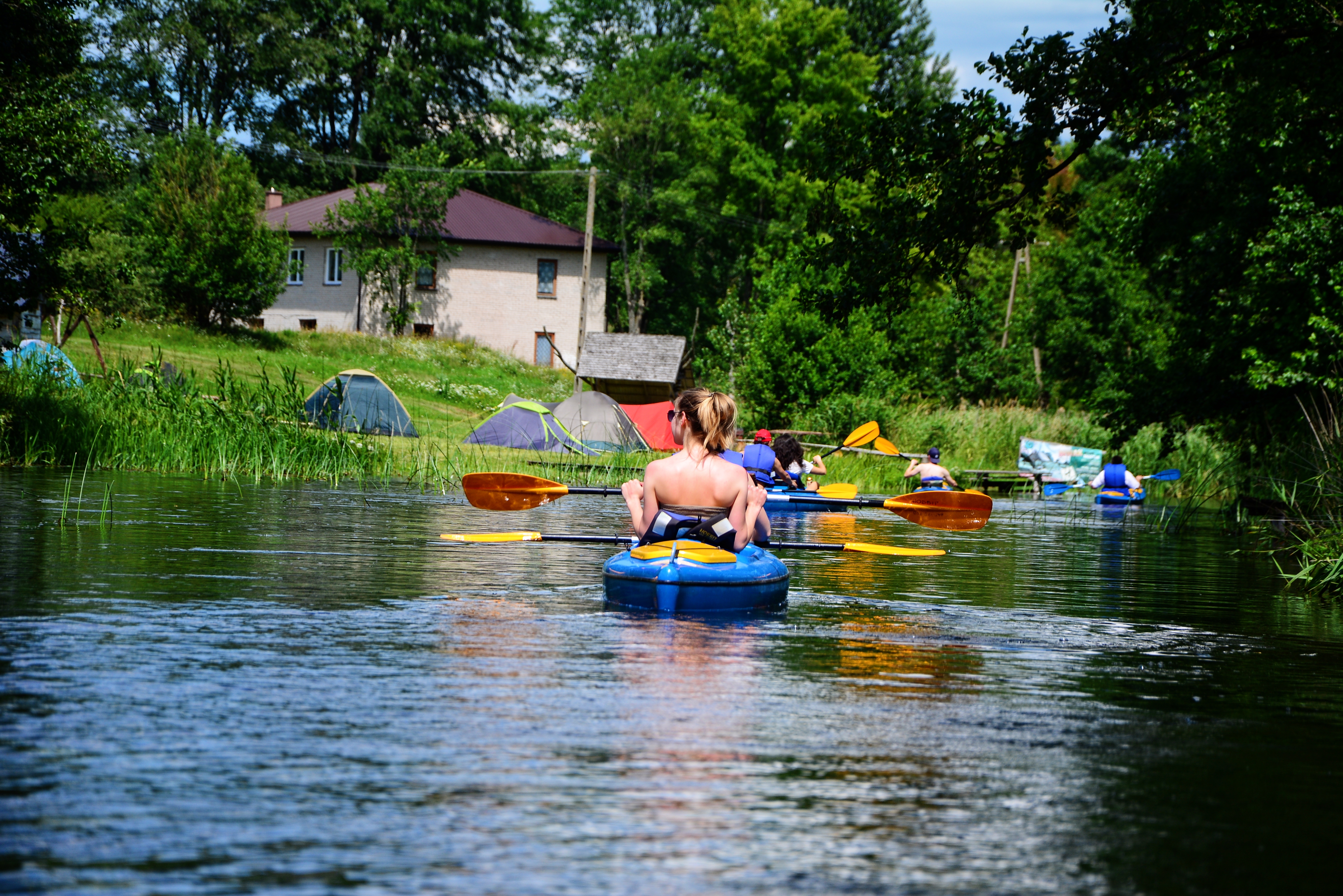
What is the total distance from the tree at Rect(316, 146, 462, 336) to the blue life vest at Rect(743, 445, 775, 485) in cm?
3852

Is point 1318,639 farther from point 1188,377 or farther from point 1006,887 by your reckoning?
point 1188,377

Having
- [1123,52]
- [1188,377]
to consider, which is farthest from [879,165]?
[1188,377]

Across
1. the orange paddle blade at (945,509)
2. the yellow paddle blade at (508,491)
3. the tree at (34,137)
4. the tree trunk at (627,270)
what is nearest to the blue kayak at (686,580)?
the yellow paddle blade at (508,491)

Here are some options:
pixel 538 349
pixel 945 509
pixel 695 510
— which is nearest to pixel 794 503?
pixel 945 509

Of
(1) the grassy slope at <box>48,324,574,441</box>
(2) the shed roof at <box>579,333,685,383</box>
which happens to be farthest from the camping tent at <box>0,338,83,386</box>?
(2) the shed roof at <box>579,333,685,383</box>

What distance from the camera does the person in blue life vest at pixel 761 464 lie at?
16.6 m

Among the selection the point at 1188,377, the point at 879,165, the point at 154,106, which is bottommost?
the point at 1188,377

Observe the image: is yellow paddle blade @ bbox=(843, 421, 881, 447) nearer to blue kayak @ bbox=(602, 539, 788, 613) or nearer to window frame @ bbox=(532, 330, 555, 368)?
blue kayak @ bbox=(602, 539, 788, 613)

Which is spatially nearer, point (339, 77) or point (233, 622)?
point (233, 622)

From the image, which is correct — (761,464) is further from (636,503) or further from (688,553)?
(688,553)

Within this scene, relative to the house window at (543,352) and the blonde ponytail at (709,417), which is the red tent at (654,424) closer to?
the house window at (543,352)

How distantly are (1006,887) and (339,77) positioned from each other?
65.7 metres

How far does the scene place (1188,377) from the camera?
2069 cm

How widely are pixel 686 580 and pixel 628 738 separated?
3.24 meters
